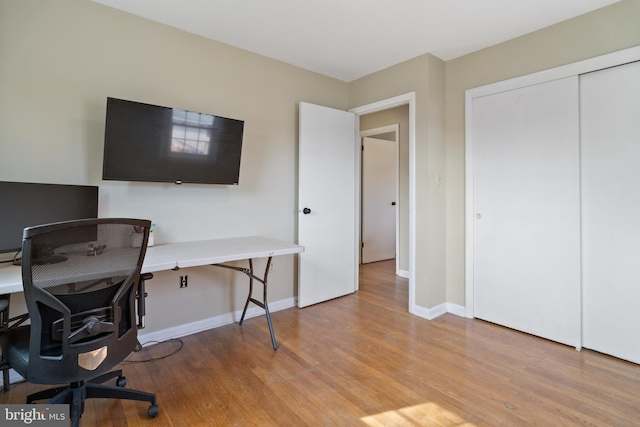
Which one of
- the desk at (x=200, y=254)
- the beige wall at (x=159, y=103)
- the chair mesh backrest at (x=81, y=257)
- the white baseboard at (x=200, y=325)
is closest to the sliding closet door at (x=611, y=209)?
the desk at (x=200, y=254)

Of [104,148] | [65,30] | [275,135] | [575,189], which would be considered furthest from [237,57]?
[575,189]

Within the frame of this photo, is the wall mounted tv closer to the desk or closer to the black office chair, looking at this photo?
the desk

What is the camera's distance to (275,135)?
10.5 ft

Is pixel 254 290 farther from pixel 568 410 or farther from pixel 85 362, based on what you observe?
pixel 568 410

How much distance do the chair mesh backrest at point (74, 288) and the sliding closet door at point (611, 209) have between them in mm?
3006

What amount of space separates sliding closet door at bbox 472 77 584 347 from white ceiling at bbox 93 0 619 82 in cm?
53

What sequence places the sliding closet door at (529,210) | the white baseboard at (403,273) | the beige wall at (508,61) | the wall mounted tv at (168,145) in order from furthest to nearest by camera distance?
the white baseboard at (403,273) < the sliding closet door at (529,210) < the beige wall at (508,61) < the wall mounted tv at (168,145)

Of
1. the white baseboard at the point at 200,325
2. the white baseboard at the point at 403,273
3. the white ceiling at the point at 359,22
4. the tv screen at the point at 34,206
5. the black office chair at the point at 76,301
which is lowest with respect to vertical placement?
the white baseboard at the point at 200,325

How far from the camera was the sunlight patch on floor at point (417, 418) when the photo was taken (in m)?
1.63

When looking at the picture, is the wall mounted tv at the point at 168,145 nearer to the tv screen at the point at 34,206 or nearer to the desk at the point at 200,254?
the tv screen at the point at 34,206

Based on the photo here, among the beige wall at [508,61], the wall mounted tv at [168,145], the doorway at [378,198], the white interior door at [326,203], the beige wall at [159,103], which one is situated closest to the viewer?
the beige wall at [159,103]

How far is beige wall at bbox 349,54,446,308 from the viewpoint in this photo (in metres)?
3.06

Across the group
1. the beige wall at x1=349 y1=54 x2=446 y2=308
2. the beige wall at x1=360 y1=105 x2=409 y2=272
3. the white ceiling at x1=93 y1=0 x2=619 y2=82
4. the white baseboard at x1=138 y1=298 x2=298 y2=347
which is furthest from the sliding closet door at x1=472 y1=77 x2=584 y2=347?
the white baseboard at x1=138 y1=298 x2=298 y2=347

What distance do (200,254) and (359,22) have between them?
6.99ft
